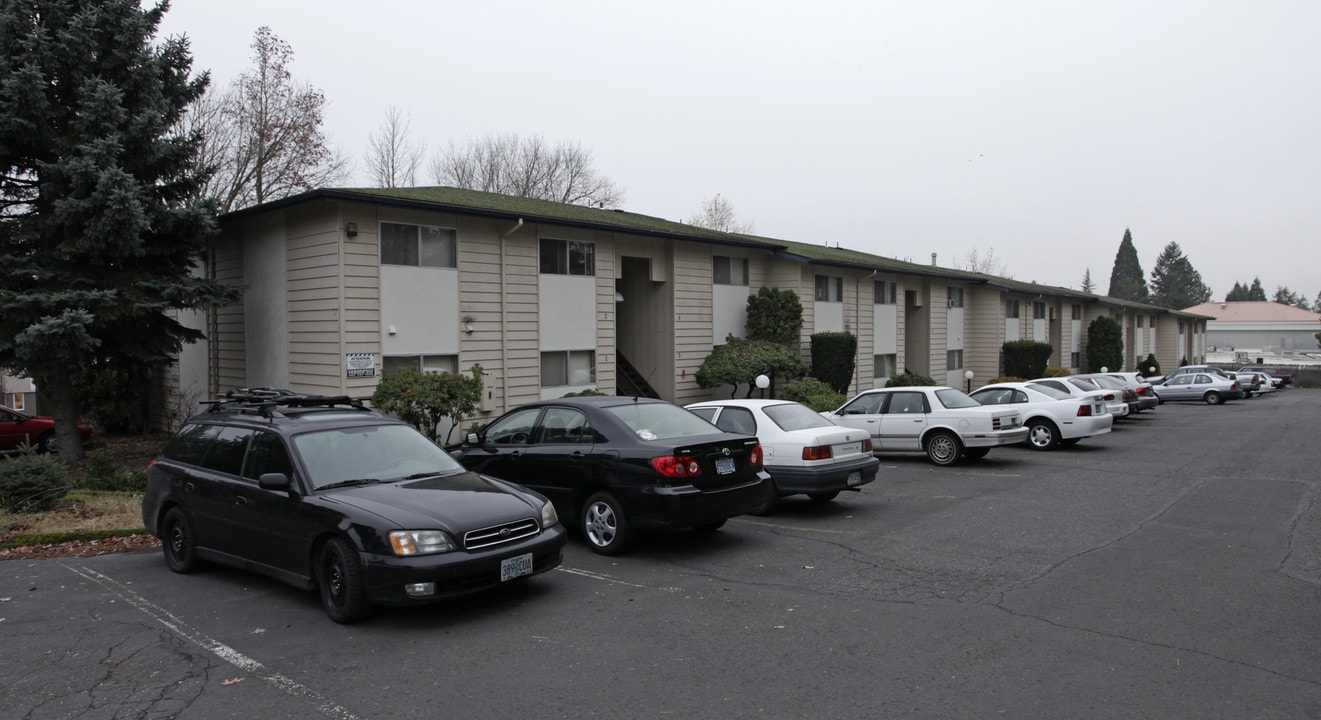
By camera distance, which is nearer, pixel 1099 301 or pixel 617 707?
pixel 617 707

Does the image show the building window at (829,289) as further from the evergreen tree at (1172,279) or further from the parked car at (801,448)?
the evergreen tree at (1172,279)

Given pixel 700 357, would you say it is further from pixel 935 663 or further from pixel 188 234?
pixel 935 663

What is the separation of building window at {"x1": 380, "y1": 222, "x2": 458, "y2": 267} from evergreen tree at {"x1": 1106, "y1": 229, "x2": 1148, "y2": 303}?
402ft

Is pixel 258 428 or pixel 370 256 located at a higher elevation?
pixel 370 256

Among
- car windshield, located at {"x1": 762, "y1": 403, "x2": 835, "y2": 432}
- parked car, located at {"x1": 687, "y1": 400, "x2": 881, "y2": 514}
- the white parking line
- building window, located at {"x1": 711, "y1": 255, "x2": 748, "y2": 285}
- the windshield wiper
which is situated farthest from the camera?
building window, located at {"x1": 711, "y1": 255, "x2": 748, "y2": 285}

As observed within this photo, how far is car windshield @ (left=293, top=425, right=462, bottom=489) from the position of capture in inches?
264

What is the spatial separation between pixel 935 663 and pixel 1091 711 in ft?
3.10

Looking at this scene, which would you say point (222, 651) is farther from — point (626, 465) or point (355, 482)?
point (626, 465)

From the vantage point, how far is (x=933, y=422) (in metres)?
14.8

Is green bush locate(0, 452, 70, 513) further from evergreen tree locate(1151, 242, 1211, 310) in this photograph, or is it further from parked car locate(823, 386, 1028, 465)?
evergreen tree locate(1151, 242, 1211, 310)

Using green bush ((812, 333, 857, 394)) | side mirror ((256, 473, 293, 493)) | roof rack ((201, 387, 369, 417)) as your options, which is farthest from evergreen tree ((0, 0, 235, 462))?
green bush ((812, 333, 857, 394))

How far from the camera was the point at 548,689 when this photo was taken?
482 centimetres

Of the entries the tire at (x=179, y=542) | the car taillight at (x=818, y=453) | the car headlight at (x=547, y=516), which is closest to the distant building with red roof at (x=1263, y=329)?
the car taillight at (x=818, y=453)

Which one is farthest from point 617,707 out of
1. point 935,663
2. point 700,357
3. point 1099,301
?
point 1099,301
